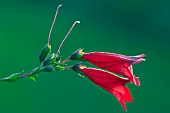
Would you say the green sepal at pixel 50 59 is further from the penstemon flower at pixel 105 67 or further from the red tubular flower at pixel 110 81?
the red tubular flower at pixel 110 81

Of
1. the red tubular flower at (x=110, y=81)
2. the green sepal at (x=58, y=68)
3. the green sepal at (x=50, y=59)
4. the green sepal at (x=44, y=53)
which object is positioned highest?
the green sepal at (x=44, y=53)

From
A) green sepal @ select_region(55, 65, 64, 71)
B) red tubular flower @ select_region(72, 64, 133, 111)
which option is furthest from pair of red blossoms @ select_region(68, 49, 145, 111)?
green sepal @ select_region(55, 65, 64, 71)

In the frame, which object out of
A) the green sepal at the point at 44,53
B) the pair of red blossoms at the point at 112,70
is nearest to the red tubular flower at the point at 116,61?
the pair of red blossoms at the point at 112,70

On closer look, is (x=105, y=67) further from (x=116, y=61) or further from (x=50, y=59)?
(x=50, y=59)

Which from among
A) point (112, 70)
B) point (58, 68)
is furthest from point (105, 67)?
point (58, 68)

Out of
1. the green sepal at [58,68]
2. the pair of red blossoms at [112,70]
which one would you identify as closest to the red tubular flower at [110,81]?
the pair of red blossoms at [112,70]

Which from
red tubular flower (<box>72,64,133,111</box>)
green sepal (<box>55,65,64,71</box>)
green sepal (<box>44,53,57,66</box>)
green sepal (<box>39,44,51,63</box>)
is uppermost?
green sepal (<box>39,44,51,63</box>)

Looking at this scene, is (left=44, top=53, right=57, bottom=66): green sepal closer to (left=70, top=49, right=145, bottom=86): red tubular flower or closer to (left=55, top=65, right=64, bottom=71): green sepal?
(left=55, top=65, right=64, bottom=71): green sepal

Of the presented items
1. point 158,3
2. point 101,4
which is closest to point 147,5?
point 158,3

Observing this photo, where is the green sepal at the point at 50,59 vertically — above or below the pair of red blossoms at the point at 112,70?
above
